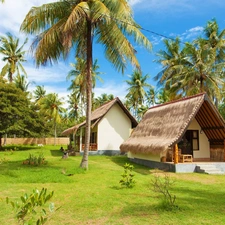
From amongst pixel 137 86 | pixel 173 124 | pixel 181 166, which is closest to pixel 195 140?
pixel 173 124

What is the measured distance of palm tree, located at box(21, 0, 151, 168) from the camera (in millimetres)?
10219

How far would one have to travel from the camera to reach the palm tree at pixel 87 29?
1022 cm

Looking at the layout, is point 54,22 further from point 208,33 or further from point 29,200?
point 208,33

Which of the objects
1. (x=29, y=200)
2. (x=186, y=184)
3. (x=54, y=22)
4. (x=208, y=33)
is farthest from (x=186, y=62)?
(x=29, y=200)

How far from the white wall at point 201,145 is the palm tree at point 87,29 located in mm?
5481

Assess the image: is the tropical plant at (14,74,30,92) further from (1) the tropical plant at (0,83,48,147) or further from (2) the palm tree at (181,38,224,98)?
(2) the palm tree at (181,38,224,98)

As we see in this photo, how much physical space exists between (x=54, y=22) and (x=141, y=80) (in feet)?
77.0

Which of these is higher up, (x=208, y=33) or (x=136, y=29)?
(x=208, y=33)

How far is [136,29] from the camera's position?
10.8 m

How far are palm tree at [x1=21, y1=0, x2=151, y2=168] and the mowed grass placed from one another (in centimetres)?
323

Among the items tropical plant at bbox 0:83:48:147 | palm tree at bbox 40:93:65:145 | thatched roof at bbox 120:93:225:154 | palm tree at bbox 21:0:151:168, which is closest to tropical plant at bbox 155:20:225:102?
thatched roof at bbox 120:93:225:154

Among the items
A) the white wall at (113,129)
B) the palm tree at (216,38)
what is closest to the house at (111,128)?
the white wall at (113,129)

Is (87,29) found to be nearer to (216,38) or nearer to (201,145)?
(201,145)

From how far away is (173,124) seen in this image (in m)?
12.0
